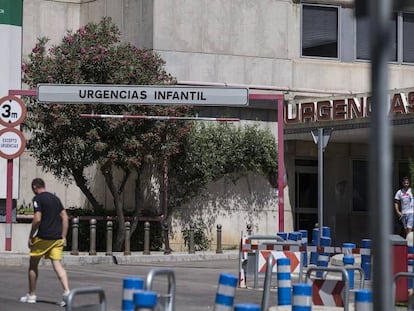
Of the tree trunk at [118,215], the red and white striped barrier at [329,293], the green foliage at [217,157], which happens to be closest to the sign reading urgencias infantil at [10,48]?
the tree trunk at [118,215]

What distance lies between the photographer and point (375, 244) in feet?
15.7

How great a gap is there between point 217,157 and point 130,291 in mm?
19908

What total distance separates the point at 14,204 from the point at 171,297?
1823cm

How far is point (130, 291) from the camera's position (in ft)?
27.5

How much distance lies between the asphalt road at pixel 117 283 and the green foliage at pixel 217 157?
3797 millimetres

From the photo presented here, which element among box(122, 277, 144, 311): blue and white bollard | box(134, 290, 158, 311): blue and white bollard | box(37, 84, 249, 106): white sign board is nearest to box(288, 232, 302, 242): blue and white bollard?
box(37, 84, 249, 106): white sign board

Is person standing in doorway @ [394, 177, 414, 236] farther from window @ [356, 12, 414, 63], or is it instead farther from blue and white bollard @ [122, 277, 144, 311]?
blue and white bollard @ [122, 277, 144, 311]

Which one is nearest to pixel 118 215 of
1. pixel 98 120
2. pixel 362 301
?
pixel 98 120

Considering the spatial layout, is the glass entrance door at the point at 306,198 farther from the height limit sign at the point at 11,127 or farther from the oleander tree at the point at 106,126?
the height limit sign at the point at 11,127

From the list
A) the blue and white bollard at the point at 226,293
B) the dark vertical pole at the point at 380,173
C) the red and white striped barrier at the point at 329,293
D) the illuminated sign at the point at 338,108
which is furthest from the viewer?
the illuminated sign at the point at 338,108

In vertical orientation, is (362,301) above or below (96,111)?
below

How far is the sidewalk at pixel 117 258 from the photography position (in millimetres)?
22250

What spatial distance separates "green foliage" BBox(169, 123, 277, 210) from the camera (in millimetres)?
27844

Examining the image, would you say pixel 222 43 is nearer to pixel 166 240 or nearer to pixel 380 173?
pixel 166 240
